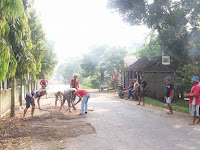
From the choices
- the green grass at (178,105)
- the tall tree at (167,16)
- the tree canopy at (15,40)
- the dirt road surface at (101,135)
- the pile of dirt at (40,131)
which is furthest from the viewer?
the tall tree at (167,16)

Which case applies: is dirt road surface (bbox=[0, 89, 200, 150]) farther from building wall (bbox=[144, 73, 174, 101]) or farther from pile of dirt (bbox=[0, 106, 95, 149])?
building wall (bbox=[144, 73, 174, 101])

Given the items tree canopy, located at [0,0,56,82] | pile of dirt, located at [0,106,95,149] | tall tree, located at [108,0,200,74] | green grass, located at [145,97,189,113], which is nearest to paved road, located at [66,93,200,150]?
pile of dirt, located at [0,106,95,149]

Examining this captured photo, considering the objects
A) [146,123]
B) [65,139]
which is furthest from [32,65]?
[146,123]

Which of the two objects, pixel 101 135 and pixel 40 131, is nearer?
pixel 101 135

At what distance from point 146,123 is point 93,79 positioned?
1413 inches

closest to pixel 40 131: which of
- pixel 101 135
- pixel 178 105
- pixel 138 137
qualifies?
pixel 101 135

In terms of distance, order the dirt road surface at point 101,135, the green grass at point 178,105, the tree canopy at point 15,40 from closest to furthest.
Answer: the tree canopy at point 15,40
the dirt road surface at point 101,135
the green grass at point 178,105

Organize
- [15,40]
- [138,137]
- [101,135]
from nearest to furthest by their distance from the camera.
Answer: [138,137]
[101,135]
[15,40]

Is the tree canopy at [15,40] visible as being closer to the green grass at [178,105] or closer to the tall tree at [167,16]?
the tall tree at [167,16]

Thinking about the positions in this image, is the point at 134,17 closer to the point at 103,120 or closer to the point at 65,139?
the point at 103,120

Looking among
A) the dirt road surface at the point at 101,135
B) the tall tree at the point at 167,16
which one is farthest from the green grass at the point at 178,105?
the dirt road surface at the point at 101,135

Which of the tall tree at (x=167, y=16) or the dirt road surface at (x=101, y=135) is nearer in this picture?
the dirt road surface at (x=101, y=135)

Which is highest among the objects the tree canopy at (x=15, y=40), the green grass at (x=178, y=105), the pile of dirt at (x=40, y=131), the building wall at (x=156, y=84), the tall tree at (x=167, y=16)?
the tall tree at (x=167, y=16)

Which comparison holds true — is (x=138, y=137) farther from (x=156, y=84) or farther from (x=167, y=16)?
(x=156, y=84)
